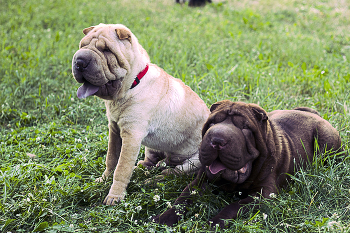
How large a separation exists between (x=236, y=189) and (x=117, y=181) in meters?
1.10

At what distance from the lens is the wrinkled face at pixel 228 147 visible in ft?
8.23

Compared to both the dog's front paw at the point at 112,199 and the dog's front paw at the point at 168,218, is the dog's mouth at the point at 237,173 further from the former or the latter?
the dog's front paw at the point at 112,199

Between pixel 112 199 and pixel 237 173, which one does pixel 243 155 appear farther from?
pixel 112 199

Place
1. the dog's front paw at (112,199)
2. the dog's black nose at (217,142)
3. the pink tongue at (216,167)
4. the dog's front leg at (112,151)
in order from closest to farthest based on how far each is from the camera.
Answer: the dog's black nose at (217,142) < the pink tongue at (216,167) < the dog's front paw at (112,199) < the dog's front leg at (112,151)

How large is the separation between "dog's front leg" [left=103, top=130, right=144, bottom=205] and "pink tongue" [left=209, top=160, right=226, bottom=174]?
78 cm

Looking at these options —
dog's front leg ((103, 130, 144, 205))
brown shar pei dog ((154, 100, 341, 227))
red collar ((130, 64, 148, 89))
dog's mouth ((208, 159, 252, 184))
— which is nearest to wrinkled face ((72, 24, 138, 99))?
red collar ((130, 64, 148, 89))

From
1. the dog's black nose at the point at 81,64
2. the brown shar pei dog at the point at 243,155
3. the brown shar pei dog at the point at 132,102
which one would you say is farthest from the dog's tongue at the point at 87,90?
the brown shar pei dog at the point at 243,155

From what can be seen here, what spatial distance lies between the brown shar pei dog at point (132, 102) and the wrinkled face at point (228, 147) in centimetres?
60

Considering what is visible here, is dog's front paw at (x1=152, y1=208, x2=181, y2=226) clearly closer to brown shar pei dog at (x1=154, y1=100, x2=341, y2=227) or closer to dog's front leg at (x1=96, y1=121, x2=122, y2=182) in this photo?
brown shar pei dog at (x1=154, y1=100, x2=341, y2=227)

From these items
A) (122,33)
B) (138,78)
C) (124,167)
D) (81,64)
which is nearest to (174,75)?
(138,78)

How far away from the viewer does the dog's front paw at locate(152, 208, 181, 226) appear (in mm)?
2715

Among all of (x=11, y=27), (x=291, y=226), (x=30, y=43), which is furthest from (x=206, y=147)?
(x=11, y=27)

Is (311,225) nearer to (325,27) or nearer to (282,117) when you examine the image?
(282,117)

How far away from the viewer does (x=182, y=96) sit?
344cm
